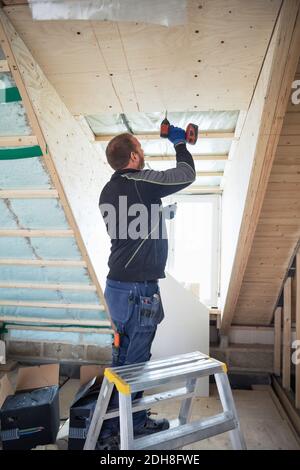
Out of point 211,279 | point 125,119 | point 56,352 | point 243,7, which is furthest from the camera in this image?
point 211,279

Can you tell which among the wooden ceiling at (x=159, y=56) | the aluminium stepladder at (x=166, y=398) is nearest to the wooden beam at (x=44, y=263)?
the aluminium stepladder at (x=166, y=398)

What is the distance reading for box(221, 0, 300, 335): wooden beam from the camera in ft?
3.61

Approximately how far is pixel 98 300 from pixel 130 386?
4.46ft

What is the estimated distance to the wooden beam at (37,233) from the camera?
1.90m

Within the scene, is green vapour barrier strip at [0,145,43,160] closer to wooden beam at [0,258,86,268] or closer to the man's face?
the man's face

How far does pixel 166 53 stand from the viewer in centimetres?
127

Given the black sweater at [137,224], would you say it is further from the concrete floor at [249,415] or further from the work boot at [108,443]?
the concrete floor at [249,415]

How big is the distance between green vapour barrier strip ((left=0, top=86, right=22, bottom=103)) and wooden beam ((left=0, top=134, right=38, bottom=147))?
0.55ft

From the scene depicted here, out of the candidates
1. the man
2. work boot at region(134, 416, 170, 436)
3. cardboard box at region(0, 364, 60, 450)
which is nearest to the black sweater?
the man

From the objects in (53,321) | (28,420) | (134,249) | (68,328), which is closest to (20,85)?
(134,249)

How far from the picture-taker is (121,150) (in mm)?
1579

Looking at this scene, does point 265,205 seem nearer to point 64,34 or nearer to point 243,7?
point 243,7
